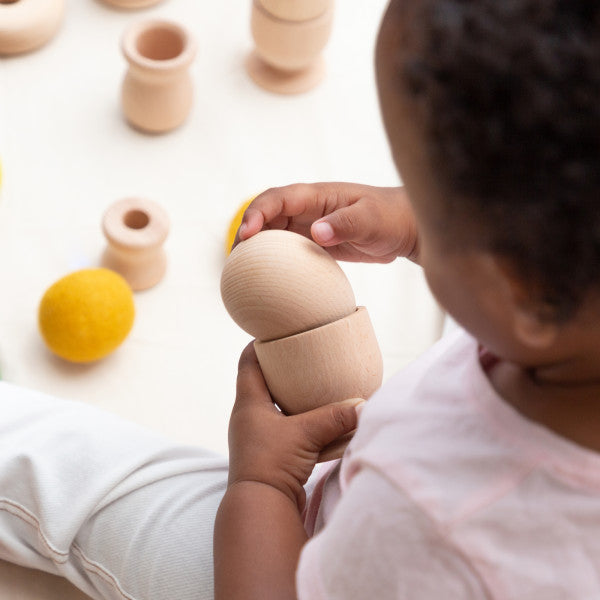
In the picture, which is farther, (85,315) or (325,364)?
(85,315)

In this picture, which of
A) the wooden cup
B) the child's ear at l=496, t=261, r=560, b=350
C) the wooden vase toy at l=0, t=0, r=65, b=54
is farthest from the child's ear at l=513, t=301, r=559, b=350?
the wooden vase toy at l=0, t=0, r=65, b=54

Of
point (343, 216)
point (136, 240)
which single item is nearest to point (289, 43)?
point (136, 240)

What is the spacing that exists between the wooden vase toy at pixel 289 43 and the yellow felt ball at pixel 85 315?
331 mm

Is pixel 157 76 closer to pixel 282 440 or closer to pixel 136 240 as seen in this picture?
pixel 136 240

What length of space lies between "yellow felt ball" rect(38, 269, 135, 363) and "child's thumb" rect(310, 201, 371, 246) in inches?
9.9

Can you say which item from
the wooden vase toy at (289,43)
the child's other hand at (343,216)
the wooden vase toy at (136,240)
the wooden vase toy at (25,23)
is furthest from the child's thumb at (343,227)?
the wooden vase toy at (25,23)

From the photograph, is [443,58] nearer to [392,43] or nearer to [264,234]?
[392,43]

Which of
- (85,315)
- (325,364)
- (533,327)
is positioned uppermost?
(533,327)

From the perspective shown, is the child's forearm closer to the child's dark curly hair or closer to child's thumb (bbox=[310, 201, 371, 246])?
child's thumb (bbox=[310, 201, 371, 246])

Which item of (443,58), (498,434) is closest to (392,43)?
(443,58)

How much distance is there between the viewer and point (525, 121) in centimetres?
33

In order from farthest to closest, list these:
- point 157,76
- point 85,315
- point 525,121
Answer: point 157,76
point 85,315
point 525,121

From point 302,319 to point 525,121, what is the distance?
29 cm

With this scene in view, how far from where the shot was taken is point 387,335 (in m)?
0.92
